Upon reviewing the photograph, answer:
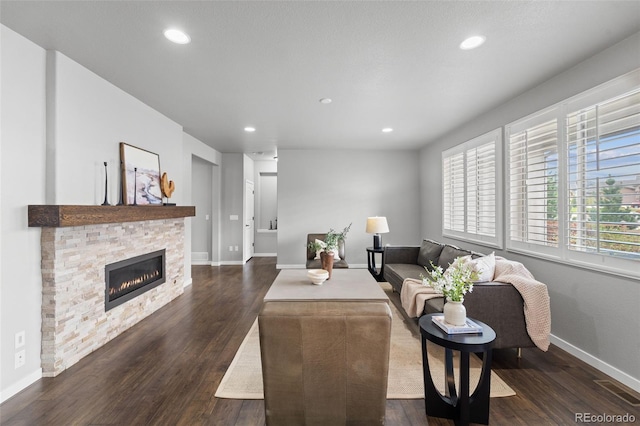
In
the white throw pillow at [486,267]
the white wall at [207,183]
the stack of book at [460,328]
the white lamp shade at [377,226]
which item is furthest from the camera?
the white lamp shade at [377,226]

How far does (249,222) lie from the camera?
24.9 ft

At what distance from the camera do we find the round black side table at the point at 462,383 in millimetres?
1774

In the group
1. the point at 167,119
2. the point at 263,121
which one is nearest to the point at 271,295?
the point at 263,121

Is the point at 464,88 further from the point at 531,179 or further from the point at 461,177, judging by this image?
the point at 461,177

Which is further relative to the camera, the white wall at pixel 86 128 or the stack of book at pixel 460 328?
the white wall at pixel 86 128

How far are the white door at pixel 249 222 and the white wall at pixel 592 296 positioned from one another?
18.0 feet

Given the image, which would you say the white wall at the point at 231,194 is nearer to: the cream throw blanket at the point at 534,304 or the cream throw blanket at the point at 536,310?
the cream throw blanket at the point at 534,304

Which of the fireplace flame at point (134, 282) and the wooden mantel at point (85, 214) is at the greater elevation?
the wooden mantel at point (85, 214)

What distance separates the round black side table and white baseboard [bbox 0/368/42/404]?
2957 mm

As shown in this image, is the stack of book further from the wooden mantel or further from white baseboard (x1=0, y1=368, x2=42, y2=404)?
white baseboard (x1=0, y1=368, x2=42, y2=404)

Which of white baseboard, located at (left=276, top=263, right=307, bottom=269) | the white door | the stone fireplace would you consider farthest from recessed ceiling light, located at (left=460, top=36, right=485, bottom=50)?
the white door

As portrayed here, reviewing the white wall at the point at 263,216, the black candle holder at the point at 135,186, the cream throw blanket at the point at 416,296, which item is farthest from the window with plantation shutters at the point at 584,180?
the white wall at the point at 263,216

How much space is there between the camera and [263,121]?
444 centimetres

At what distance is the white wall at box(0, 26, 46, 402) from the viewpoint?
7.11 ft
